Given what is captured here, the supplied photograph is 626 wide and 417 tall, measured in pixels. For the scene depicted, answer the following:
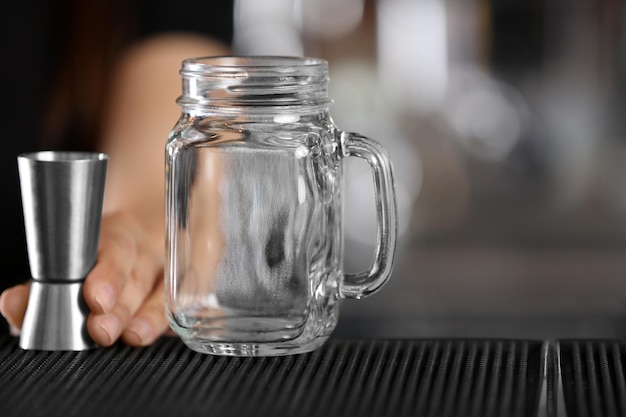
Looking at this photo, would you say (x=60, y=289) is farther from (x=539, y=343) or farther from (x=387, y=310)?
(x=387, y=310)

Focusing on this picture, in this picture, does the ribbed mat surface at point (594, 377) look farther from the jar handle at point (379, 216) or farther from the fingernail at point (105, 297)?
the fingernail at point (105, 297)

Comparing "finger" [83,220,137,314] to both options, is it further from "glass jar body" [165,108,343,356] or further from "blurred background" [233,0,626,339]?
"blurred background" [233,0,626,339]

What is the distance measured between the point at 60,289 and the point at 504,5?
169cm

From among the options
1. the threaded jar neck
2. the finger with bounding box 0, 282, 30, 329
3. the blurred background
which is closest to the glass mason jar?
the threaded jar neck

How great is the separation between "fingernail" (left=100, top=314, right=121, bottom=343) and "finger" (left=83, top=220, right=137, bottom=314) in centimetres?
1

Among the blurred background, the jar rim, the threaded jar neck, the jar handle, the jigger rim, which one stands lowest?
the blurred background

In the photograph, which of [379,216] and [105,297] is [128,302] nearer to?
[105,297]

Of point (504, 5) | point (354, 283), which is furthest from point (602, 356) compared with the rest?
point (504, 5)

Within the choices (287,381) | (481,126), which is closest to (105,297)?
(287,381)

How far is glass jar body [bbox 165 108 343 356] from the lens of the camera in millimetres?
609

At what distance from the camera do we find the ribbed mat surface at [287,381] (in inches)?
20.0

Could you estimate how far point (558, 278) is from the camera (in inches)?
83.6

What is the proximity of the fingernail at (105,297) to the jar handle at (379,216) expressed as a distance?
0.15 meters

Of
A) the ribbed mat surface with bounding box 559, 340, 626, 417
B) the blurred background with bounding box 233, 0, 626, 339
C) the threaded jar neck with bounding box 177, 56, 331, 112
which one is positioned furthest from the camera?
the blurred background with bounding box 233, 0, 626, 339
